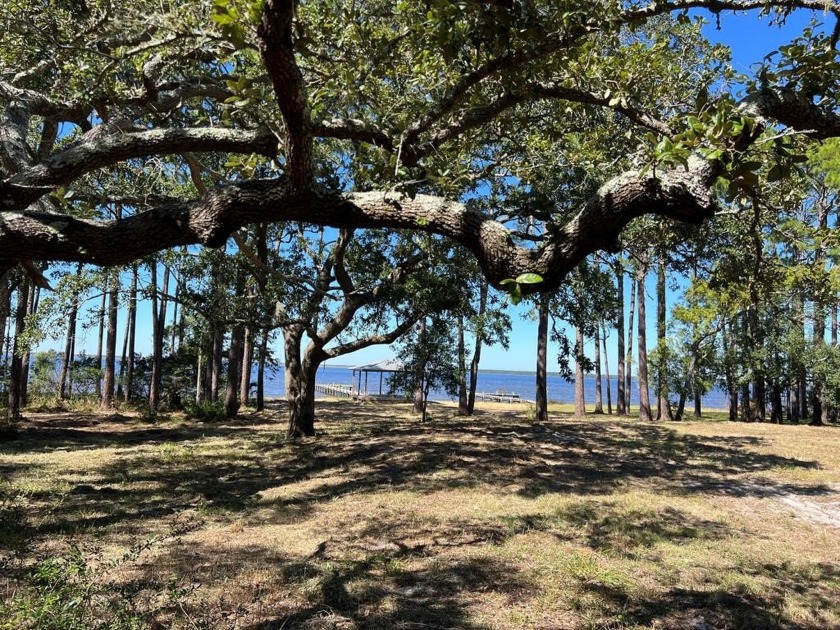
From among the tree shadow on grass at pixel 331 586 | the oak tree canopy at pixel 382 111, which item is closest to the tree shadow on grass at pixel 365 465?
the tree shadow on grass at pixel 331 586

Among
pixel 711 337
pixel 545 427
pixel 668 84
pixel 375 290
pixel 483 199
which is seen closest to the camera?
pixel 668 84

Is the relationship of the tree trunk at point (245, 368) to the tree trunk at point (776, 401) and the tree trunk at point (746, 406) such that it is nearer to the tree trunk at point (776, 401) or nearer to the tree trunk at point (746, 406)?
the tree trunk at point (746, 406)

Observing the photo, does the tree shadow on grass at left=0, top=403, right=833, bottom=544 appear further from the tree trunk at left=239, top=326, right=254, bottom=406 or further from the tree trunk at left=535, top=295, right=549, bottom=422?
the tree trunk at left=239, top=326, right=254, bottom=406

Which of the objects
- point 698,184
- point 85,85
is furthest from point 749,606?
point 85,85

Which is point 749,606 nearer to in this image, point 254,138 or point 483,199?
point 254,138

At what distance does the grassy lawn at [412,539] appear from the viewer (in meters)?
3.22

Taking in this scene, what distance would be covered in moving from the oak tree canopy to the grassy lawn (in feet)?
7.02

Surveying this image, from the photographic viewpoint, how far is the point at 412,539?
188 inches

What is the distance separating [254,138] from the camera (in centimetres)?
368

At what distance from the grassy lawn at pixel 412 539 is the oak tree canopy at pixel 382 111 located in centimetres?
214

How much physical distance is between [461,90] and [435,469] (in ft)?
20.0

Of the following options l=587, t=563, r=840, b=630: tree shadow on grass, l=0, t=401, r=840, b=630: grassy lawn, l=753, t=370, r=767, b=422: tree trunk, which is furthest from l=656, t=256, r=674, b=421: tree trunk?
l=587, t=563, r=840, b=630: tree shadow on grass

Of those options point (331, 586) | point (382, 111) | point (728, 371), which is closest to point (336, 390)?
point (728, 371)

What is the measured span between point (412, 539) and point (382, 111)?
12.4 feet
